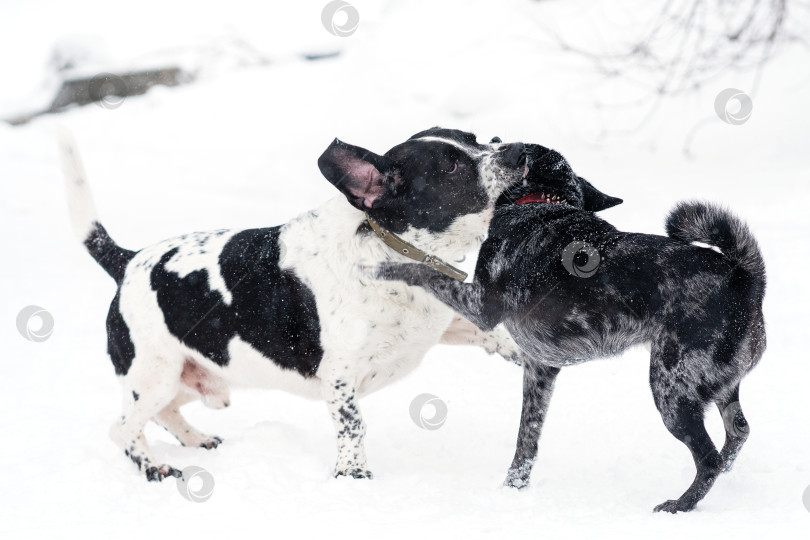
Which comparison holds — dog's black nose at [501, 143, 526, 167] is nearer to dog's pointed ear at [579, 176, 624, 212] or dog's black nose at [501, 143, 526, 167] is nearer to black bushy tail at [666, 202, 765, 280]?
dog's pointed ear at [579, 176, 624, 212]

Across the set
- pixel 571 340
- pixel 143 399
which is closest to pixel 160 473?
pixel 143 399

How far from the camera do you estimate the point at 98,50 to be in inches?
516

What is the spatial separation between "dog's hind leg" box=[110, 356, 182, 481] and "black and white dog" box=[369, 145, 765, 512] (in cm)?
133

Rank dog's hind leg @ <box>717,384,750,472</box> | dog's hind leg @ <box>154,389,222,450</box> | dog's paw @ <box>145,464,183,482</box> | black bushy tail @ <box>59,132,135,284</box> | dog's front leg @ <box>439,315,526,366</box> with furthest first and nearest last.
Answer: dog's hind leg @ <box>154,389,222,450</box> → black bushy tail @ <box>59,132,135,284</box> → dog's front leg @ <box>439,315,526,366</box> → dog's paw @ <box>145,464,183,482</box> → dog's hind leg @ <box>717,384,750,472</box>

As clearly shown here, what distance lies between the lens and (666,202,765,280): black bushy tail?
9.88 feet

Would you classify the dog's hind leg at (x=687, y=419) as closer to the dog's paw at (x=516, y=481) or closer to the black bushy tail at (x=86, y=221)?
the dog's paw at (x=516, y=481)

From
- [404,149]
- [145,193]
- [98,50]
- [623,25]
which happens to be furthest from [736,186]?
[98,50]

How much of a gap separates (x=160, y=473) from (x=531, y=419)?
74.9 inches

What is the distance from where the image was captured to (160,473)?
4.19m

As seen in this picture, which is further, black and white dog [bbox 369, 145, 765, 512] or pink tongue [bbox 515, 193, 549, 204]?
pink tongue [bbox 515, 193, 549, 204]

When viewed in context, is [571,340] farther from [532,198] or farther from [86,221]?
[86,221]

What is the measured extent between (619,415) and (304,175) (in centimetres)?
625

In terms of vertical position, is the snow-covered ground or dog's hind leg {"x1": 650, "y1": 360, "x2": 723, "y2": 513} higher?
dog's hind leg {"x1": 650, "y1": 360, "x2": 723, "y2": 513}

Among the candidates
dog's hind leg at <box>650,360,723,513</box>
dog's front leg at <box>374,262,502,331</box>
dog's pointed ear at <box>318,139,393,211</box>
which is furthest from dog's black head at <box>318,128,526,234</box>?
dog's hind leg at <box>650,360,723,513</box>
